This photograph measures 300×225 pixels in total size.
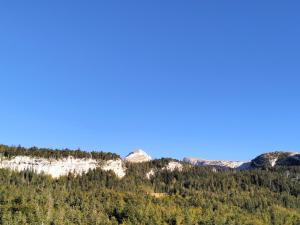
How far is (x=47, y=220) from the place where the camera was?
180625mm

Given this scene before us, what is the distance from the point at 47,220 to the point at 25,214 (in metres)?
12.6

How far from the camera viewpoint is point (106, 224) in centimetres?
19462

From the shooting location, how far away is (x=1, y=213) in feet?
615

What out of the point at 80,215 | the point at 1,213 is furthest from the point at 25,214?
the point at 80,215

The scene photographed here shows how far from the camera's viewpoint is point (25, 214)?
618 feet

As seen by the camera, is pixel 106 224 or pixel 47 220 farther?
pixel 106 224

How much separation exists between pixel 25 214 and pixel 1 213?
896 cm

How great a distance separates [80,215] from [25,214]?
22.7 m

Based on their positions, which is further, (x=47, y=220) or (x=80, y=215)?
(x=80, y=215)

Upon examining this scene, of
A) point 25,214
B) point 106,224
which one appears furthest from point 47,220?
point 106,224

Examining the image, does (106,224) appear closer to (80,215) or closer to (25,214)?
(80,215)

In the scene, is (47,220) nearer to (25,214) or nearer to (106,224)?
(25,214)

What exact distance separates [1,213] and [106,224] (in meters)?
40.4

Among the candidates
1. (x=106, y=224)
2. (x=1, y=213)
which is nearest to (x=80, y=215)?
(x=106, y=224)
